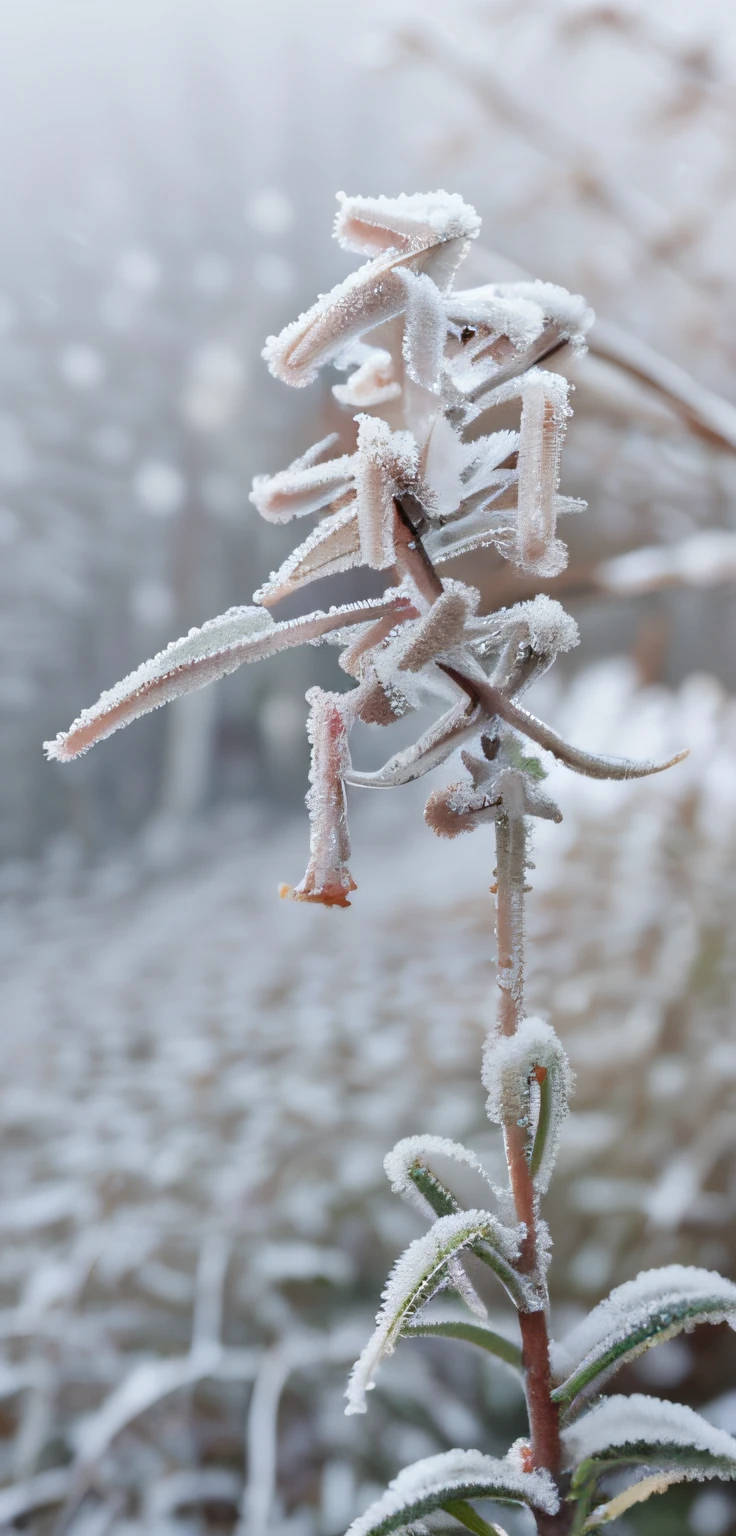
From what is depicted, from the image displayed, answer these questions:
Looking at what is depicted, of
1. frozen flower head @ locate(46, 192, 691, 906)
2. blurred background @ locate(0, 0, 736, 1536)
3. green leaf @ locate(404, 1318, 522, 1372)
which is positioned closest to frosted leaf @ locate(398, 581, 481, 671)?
frozen flower head @ locate(46, 192, 691, 906)

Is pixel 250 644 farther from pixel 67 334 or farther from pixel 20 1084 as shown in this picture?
pixel 67 334

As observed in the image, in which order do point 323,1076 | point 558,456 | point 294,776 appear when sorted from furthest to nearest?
point 294,776 → point 323,1076 → point 558,456

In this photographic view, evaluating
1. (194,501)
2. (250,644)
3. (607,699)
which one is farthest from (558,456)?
(194,501)

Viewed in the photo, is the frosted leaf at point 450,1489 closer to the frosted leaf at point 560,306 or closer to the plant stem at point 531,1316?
the plant stem at point 531,1316

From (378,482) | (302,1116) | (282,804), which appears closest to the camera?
(378,482)

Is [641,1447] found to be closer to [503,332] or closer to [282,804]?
[503,332]

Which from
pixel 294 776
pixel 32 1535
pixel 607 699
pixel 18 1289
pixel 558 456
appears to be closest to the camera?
pixel 558 456

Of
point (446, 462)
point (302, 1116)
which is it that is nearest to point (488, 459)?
point (446, 462)
